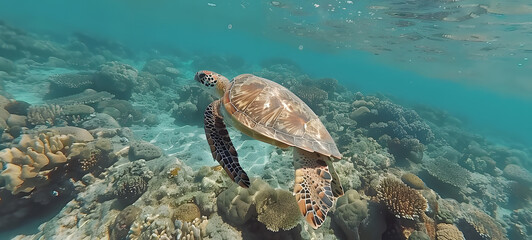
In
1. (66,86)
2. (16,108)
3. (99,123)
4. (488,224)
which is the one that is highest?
(16,108)

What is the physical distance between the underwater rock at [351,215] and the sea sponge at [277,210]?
110 centimetres

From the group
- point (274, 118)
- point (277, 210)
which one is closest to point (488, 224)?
point (277, 210)

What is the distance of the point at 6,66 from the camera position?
13.4m

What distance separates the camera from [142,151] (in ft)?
21.4

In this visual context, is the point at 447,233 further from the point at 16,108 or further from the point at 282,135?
the point at 16,108

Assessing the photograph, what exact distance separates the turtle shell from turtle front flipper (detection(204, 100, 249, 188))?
292 mm

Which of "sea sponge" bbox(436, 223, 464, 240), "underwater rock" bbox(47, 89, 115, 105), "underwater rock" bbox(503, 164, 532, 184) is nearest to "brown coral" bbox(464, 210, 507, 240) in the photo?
"sea sponge" bbox(436, 223, 464, 240)

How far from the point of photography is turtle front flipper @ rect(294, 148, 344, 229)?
2.61 meters

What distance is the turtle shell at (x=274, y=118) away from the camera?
11.0ft

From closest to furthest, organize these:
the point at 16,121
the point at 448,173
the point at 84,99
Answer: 1. the point at 16,121
2. the point at 448,173
3. the point at 84,99

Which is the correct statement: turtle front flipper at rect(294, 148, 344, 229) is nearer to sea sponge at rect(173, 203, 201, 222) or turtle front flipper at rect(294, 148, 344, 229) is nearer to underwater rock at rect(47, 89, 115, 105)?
sea sponge at rect(173, 203, 201, 222)

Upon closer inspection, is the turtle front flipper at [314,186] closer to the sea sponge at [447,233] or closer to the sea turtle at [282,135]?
the sea turtle at [282,135]

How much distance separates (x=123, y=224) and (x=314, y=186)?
142 inches

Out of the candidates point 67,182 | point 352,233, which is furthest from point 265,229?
point 67,182
